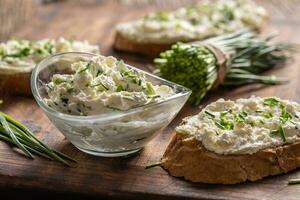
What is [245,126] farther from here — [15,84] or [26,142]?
[15,84]

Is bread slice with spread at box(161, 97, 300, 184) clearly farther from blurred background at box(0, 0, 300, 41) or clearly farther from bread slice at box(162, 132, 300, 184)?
blurred background at box(0, 0, 300, 41)

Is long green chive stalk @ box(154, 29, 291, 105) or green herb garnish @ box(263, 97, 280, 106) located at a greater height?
green herb garnish @ box(263, 97, 280, 106)

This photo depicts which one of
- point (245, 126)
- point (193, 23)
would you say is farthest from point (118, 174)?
point (193, 23)

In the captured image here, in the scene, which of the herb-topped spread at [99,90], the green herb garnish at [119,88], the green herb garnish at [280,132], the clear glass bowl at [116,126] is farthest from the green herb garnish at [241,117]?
the green herb garnish at [119,88]

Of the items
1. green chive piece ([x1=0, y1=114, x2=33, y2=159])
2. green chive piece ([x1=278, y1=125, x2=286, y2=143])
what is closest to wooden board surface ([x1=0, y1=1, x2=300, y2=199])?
green chive piece ([x1=0, y1=114, x2=33, y2=159])

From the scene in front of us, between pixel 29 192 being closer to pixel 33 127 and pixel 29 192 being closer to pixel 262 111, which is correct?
pixel 33 127

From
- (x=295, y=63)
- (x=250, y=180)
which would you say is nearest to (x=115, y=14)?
(x=295, y=63)
